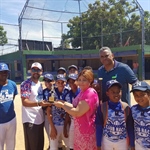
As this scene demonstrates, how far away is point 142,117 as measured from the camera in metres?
2.32

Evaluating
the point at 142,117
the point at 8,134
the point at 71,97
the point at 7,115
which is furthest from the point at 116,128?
the point at 8,134

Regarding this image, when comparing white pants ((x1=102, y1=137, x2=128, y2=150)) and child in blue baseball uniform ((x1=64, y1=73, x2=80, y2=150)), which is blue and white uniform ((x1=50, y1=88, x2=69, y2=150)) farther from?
white pants ((x1=102, y1=137, x2=128, y2=150))

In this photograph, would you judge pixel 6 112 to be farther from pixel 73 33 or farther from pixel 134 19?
pixel 134 19

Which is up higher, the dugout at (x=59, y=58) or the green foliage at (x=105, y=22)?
the green foliage at (x=105, y=22)

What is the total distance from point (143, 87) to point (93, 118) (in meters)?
0.71

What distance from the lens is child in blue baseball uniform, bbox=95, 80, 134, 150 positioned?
2.40 metres

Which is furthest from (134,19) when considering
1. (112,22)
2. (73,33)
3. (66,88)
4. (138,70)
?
(66,88)

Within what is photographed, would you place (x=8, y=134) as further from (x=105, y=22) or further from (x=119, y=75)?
(x=105, y=22)

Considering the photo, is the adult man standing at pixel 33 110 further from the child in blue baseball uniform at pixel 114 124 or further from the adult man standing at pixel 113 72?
the child in blue baseball uniform at pixel 114 124

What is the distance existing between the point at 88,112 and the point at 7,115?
1508mm

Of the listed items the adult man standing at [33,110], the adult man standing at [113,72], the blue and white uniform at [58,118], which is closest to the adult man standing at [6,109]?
the adult man standing at [33,110]

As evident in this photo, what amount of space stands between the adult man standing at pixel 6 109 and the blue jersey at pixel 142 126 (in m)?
1.98

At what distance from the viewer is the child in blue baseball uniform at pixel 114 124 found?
7.88ft

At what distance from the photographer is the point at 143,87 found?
2.36 meters
